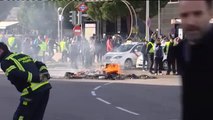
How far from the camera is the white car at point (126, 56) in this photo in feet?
90.7

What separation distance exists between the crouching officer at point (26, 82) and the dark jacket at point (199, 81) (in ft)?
13.8

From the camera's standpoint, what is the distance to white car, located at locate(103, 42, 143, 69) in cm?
2766

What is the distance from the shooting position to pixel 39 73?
6.80 m

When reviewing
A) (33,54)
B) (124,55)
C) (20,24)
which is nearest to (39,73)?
(124,55)

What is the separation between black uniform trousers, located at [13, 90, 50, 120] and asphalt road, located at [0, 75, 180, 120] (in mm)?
4804

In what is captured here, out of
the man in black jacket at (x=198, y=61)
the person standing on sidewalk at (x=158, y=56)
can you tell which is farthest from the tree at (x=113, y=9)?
the man in black jacket at (x=198, y=61)

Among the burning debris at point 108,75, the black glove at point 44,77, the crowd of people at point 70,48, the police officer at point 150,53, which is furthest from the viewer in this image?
the crowd of people at point 70,48

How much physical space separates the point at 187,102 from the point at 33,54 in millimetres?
30380

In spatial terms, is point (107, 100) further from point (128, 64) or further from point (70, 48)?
point (70, 48)

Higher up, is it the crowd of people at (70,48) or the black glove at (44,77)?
the crowd of people at (70,48)

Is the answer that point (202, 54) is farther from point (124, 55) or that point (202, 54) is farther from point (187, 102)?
point (124, 55)

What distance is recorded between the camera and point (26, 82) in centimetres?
658

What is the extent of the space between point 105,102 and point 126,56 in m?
13.5

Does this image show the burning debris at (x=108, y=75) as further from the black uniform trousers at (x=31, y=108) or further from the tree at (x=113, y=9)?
the tree at (x=113, y=9)
